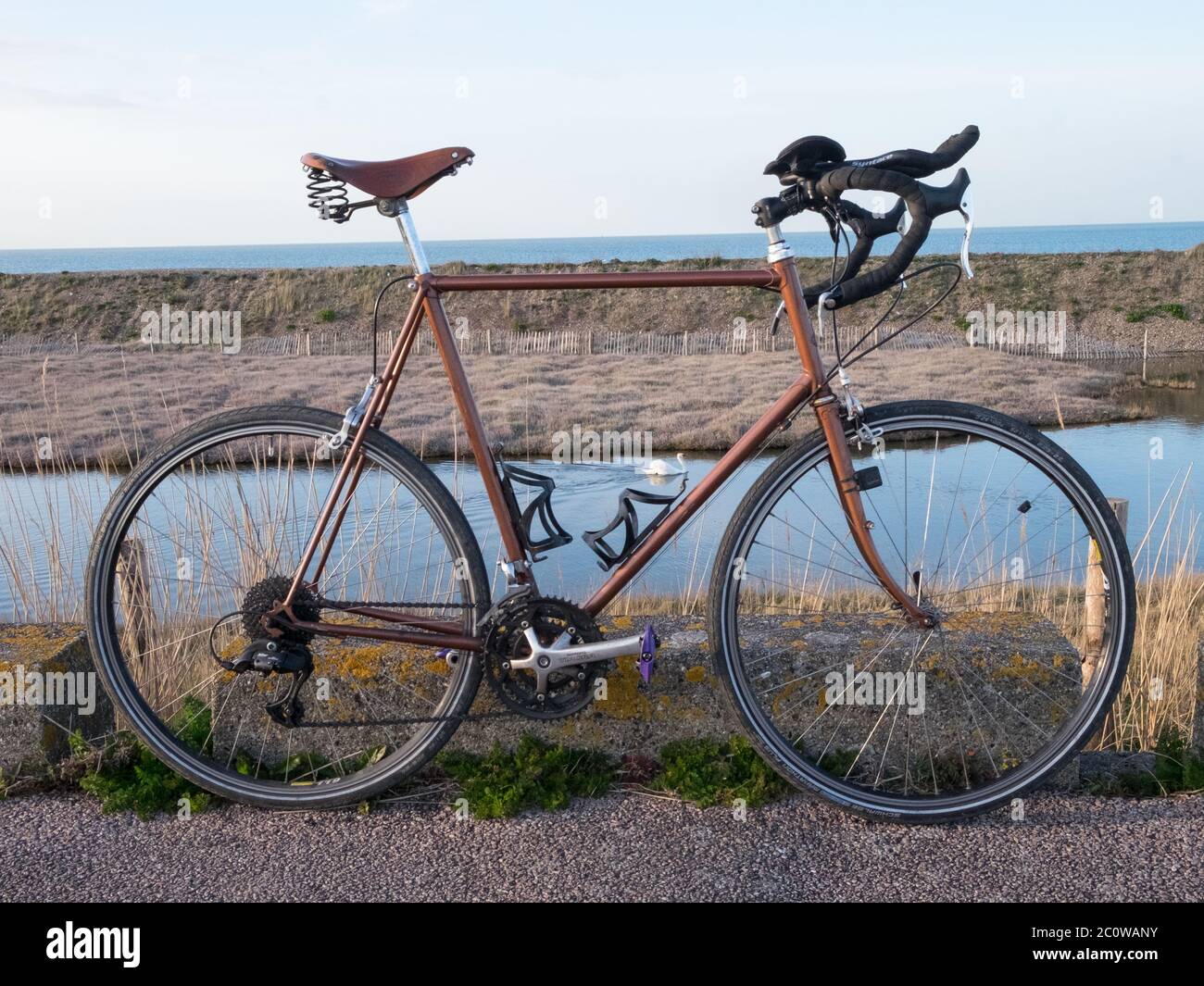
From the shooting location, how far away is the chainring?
290 cm

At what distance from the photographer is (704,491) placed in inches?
114

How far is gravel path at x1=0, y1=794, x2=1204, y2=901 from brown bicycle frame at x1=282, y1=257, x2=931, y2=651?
1.77 feet

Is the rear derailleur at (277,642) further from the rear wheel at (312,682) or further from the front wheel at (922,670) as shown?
the front wheel at (922,670)

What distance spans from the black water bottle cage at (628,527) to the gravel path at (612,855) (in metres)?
0.69

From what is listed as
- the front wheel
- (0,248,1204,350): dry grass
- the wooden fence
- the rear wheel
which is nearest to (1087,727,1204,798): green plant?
the front wheel

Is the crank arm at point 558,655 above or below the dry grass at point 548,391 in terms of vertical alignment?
below

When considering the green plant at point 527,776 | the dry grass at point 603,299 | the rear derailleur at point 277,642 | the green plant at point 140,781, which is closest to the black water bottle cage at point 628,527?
the green plant at point 527,776

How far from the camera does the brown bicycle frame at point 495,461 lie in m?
2.88

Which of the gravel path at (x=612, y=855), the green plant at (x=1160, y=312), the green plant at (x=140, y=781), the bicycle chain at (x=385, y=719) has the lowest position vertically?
the gravel path at (x=612, y=855)

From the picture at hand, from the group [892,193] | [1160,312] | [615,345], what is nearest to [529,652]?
[892,193]

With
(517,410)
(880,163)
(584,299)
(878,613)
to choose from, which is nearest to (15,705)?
(878,613)

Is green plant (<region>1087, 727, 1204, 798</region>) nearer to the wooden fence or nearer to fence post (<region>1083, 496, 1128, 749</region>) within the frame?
fence post (<region>1083, 496, 1128, 749</region>)

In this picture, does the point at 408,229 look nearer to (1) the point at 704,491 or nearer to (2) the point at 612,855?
(1) the point at 704,491

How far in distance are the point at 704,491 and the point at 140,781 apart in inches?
71.9
